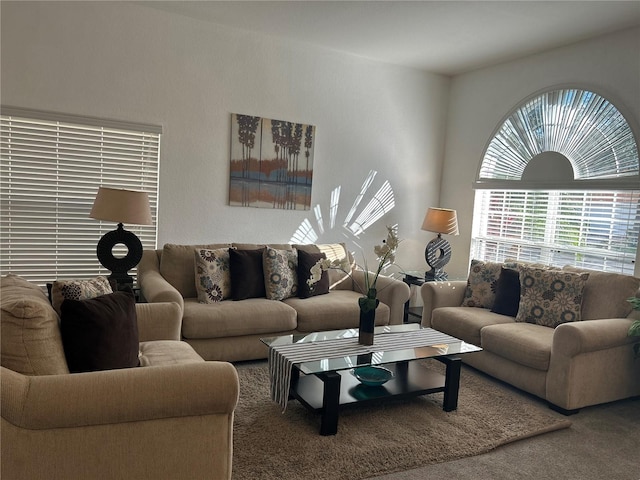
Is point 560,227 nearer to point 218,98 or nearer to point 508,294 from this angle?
point 508,294

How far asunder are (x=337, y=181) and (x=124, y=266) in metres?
2.46

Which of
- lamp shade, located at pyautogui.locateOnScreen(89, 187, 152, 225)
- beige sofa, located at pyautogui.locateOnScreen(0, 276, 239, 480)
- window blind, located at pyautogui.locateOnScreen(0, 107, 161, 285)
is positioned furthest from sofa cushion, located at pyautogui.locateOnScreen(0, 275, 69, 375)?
window blind, located at pyautogui.locateOnScreen(0, 107, 161, 285)

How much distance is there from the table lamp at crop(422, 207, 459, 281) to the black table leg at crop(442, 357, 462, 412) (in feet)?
6.68

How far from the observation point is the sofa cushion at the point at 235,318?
3.38 meters

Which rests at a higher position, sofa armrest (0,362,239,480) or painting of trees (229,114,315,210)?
painting of trees (229,114,315,210)

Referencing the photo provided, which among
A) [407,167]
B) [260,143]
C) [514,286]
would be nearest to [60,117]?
[260,143]

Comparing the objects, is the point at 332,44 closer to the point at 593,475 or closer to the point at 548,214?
the point at 548,214

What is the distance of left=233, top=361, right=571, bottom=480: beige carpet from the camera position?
7.56 ft

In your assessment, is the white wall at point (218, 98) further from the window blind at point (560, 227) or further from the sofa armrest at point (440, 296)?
the sofa armrest at point (440, 296)

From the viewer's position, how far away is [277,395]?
276 cm

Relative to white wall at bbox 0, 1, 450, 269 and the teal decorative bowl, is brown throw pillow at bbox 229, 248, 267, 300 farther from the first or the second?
the teal decorative bowl

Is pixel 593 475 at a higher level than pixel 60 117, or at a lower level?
lower

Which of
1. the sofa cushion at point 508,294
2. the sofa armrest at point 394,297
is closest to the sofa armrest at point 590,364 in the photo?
the sofa cushion at point 508,294

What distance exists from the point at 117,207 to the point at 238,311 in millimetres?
1123
